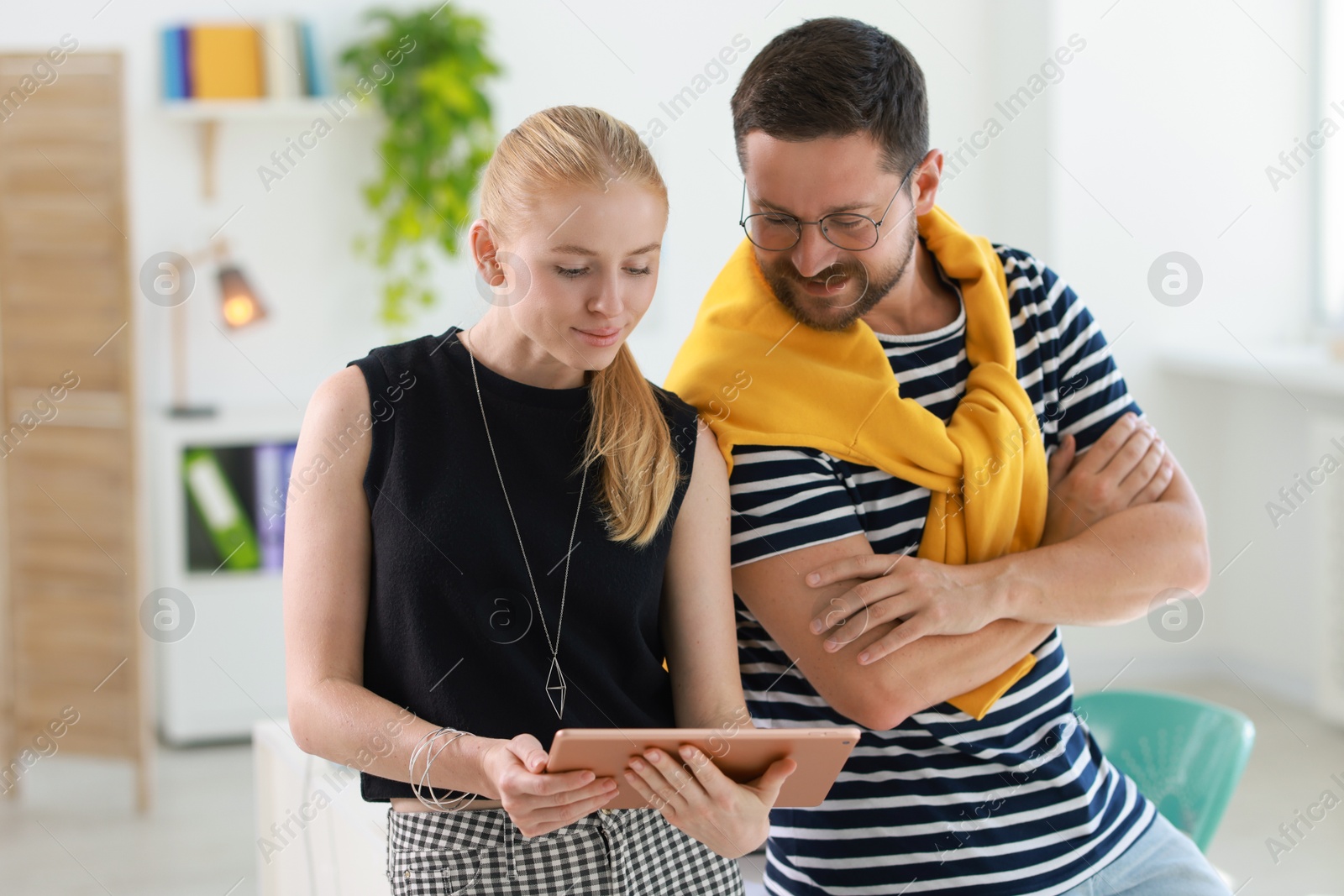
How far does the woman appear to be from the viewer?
1.29m

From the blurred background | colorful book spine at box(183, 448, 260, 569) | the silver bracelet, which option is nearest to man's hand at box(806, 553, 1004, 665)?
the silver bracelet

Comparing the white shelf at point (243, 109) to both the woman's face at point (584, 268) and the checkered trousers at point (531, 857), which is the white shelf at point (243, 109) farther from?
the checkered trousers at point (531, 857)

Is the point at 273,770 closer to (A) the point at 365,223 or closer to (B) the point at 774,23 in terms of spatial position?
(A) the point at 365,223

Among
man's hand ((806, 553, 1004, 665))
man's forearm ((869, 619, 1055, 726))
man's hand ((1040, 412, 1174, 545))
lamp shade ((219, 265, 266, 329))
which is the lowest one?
man's forearm ((869, 619, 1055, 726))

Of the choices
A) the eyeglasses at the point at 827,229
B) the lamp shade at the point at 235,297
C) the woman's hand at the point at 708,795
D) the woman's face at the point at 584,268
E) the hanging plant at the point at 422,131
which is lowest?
the woman's hand at the point at 708,795

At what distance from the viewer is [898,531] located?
1.53 m

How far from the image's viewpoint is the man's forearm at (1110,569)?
4.91 ft

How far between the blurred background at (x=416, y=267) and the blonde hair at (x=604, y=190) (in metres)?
2.48

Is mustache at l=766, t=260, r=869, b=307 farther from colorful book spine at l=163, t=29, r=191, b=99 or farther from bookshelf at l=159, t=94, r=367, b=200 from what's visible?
colorful book spine at l=163, t=29, r=191, b=99

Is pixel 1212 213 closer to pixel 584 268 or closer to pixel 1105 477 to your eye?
pixel 1105 477

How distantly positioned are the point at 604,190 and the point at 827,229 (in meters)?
0.32

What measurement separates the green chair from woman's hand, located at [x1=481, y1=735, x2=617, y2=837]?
93 centimetres

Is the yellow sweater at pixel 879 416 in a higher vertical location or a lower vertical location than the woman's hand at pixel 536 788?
higher

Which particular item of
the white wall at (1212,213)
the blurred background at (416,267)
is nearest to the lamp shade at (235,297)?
the blurred background at (416,267)
